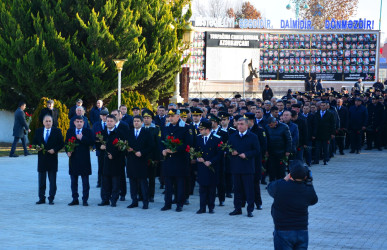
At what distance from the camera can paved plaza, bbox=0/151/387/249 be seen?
36.3 feet

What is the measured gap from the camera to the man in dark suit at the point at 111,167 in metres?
14.5

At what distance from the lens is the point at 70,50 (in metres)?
28.5

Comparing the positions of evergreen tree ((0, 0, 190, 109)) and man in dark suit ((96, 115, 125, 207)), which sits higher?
evergreen tree ((0, 0, 190, 109))

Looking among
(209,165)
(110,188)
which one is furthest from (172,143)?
(110,188)

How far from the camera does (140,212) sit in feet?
45.8

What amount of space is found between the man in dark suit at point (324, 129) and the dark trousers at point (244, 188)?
29.9 feet


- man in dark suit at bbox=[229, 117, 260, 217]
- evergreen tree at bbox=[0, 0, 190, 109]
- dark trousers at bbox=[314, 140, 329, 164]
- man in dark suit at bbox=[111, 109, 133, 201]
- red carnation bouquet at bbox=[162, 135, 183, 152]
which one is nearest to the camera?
man in dark suit at bbox=[229, 117, 260, 217]

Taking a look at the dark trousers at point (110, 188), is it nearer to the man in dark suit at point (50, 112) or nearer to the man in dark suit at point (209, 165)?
the man in dark suit at point (209, 165)

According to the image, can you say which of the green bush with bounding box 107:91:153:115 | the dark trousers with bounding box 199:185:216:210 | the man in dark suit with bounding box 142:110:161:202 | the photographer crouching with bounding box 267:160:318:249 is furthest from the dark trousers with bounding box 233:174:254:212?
the green bush with bounding box 107:91:153:115

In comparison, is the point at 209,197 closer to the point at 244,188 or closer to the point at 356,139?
the point at 244,188

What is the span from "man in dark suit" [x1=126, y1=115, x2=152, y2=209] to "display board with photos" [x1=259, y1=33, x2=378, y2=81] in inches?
1296

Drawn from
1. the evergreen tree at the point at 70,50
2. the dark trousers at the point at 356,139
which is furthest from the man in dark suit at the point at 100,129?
the dark trousers at the point at 356,139

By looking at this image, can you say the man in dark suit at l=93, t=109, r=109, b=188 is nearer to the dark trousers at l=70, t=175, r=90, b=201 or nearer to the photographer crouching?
the dark trousers at l=70, t=175, r=90, b=201

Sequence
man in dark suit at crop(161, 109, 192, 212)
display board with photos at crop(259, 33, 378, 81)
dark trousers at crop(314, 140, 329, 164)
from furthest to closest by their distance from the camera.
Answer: display board with photos at crop(259, 33, 378, 81)
dark trousers at crop(314, 140, 329, 164)
man in dark suit at crop(161, 109, 192, 212)
